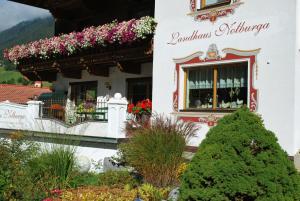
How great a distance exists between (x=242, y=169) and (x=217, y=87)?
20.3 ft

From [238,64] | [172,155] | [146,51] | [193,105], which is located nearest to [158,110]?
[193,105]

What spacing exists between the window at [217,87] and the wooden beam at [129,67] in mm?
3249

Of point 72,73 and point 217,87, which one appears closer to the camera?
point 217,87

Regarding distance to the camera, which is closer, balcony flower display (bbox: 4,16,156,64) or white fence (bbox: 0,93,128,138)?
white fence (bbox: 0,93,128,138)

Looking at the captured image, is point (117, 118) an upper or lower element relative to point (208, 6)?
lower

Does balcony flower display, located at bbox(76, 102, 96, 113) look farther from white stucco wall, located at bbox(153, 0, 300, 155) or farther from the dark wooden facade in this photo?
white stucco wall, located at bbox(153, 0, 300, 155)

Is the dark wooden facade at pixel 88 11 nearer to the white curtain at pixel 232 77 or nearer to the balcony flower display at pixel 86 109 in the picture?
the balcony flower display at pixel 86 109

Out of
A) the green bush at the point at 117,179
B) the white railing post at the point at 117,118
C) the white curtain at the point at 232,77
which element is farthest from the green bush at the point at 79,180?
the white curtain at the point at 232,77

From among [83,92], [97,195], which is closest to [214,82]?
[97,195]

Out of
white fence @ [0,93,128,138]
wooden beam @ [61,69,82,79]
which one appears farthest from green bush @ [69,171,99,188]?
wooden beam @ [61,69,82,79]

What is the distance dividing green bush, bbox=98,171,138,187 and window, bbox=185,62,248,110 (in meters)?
3.32

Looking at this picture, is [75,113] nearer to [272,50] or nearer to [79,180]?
[79,180]

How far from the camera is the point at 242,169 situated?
5680mm

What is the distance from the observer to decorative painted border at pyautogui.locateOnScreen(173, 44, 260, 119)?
1064 cm
